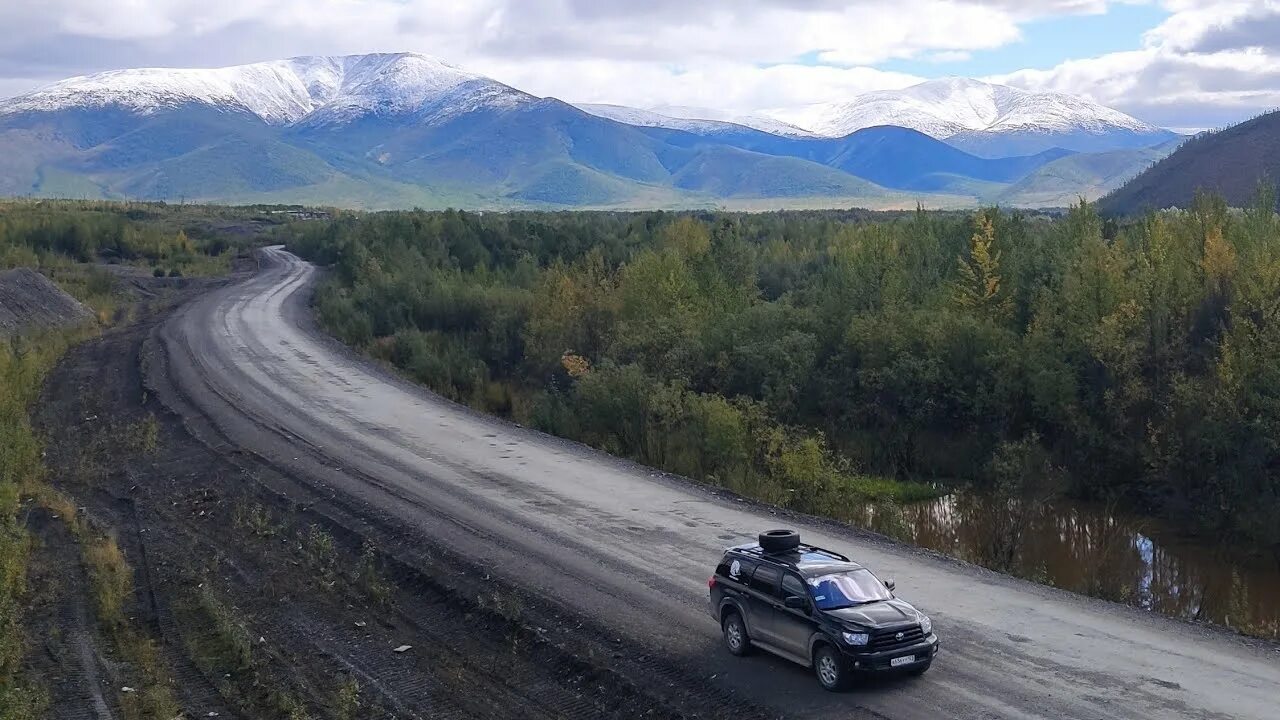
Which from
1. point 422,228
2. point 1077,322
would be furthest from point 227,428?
point 422,228

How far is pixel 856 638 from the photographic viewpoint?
12.2 metres

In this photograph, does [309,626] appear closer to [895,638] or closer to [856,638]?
[856,638]

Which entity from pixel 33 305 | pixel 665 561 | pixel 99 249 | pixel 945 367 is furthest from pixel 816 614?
pixel 99 249

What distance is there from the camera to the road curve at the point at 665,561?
1228 centimetres

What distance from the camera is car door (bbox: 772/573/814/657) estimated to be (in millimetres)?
12664

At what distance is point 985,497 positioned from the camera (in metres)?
23.8

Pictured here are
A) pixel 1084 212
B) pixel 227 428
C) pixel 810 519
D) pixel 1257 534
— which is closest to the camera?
pixel 810 519

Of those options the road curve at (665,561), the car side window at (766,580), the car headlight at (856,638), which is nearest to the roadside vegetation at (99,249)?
the road curve at (665,561)

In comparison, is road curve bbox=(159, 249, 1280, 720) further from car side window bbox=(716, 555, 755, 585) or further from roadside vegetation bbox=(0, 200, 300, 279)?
roadside vegetation bbox=(0, 200, 300, 279)

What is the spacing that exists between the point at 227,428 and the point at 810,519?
1502cm

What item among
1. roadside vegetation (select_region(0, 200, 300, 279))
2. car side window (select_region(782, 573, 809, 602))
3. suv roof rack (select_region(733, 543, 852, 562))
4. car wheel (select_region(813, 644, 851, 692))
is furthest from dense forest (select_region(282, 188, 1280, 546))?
roadside vegetation (select_region(0, 200, 300, 279))

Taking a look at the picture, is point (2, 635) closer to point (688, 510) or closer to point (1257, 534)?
point (688, 510)

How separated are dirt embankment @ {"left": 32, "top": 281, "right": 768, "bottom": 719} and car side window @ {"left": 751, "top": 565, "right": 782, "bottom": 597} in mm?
1412

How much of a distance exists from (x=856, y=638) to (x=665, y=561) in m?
5.22
